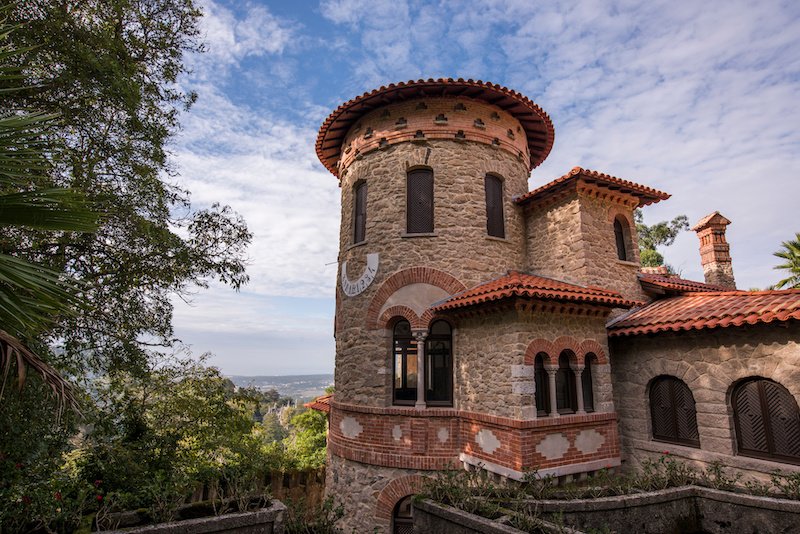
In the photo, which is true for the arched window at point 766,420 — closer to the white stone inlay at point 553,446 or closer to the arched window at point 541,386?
the white stone inlay at point 553,446

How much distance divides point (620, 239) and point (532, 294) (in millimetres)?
4894

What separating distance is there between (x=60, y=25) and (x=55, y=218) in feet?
15.5

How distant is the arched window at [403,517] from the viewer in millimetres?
9312

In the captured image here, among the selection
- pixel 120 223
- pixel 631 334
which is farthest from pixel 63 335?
pixel 631 334

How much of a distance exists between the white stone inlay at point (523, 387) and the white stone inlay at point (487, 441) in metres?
1.08

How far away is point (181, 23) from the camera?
9.18 m

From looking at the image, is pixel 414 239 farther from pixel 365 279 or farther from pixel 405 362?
pixel 405 362

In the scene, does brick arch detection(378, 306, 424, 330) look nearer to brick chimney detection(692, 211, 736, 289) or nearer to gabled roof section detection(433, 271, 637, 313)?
gabled roof section detection(433, 271, 637, 313)

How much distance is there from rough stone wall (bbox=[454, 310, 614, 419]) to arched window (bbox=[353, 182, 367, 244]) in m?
3.79

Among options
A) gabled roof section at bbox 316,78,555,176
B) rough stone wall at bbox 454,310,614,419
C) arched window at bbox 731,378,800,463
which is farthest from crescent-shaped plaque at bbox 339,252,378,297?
arched window at bbox 731,378,800,463

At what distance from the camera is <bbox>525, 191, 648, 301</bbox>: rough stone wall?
995 cm

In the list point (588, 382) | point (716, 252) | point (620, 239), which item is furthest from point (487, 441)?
point (716, 252)

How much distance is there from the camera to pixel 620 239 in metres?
11.1

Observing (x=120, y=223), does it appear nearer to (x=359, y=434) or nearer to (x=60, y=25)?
(x=60, y=25)
